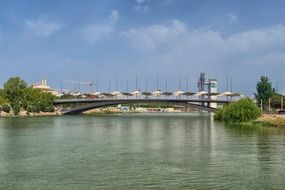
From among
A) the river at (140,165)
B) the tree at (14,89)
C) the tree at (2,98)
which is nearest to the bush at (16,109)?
the tree at (2,98)

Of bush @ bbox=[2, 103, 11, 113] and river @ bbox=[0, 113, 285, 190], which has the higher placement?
bush @ bbox=[2, 103, 11, 113]

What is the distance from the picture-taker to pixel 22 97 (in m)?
117

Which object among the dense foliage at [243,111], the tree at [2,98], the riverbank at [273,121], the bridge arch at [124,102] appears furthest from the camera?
the bridge arch at [124,102]

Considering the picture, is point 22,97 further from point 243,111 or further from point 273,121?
point 273,121

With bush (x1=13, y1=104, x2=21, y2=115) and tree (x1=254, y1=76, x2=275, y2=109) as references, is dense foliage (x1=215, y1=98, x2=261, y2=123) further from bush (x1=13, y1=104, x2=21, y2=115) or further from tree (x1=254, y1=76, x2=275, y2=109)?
bush (x1=13, y1=104, x2=21, y2=115)

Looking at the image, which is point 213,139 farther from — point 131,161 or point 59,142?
Result: point 131,161

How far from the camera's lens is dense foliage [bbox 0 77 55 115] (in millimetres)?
113750

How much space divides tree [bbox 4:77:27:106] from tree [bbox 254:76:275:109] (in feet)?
183

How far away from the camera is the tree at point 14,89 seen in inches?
4601

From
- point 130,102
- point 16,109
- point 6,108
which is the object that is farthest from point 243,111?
point 6,108

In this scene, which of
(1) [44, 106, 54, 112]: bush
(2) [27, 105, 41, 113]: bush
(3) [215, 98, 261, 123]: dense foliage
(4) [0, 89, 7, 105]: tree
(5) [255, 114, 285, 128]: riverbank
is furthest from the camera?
(1) [44, 106, 54, 112]: bush

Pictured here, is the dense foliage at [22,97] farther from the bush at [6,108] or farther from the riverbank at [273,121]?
Answer: the riverbank at [273,121]

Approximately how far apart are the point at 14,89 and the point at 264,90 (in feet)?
193

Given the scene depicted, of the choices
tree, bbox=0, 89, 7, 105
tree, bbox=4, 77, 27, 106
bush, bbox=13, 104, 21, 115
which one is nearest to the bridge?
tree, bbox=4, 77, 27, 106
